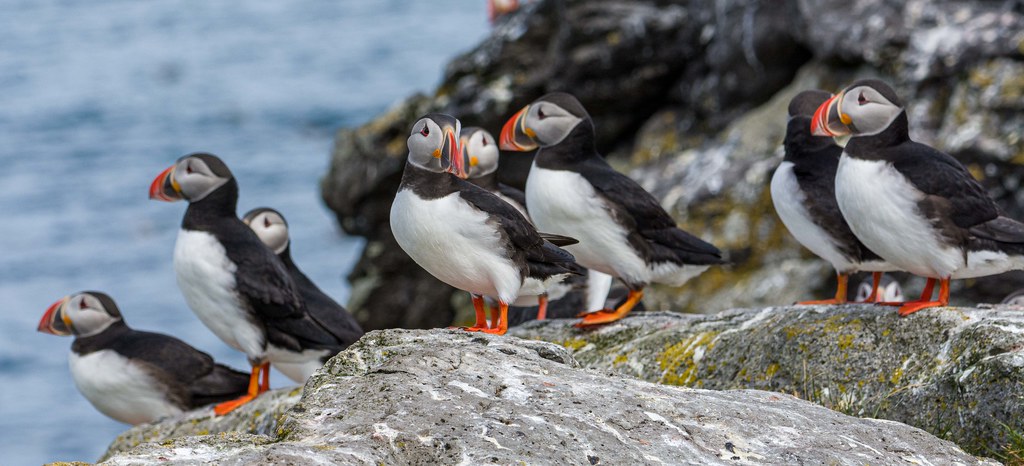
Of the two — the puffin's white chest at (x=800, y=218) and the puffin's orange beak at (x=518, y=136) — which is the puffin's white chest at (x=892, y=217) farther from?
the puffin's orange beak at (x=518, y=136)

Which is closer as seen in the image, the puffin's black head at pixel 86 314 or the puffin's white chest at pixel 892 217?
the puffin's white chest at pixel 892 217

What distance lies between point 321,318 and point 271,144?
81.0 ft

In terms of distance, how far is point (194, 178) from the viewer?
7.77m

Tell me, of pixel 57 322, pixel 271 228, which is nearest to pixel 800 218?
pixel 271 228

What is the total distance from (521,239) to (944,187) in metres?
1.89

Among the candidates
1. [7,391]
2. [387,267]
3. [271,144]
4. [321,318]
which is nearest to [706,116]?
[387,267]

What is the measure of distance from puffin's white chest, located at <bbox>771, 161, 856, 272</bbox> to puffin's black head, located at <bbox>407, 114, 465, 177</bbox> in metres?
2.17

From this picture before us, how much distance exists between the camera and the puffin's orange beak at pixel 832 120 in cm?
607

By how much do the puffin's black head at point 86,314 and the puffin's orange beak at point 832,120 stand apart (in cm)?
472

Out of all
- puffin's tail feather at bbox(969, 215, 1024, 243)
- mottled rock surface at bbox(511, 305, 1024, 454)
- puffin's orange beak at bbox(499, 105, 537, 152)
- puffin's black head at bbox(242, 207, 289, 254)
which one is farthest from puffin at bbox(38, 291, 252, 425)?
puffin's tail feather at bbox(969, 215, 1024, 243)

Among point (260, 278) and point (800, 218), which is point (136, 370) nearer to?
point (260, 278)

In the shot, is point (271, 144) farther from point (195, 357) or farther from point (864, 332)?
point (864, 332)

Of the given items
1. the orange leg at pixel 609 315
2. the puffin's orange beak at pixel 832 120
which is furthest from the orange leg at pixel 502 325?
the puffin's orange beak at pixel 832 120

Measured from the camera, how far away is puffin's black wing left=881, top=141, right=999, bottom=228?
5.78m
